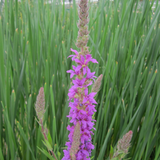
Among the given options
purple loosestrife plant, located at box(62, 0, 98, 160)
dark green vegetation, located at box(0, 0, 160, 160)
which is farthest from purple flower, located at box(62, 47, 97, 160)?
dark green vegetation, located at box(0, 0, 160, 160)

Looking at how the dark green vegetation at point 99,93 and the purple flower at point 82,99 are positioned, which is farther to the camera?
the dark green vegetation at point 99,93

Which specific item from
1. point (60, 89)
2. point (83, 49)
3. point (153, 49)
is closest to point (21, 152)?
point (60, 89)

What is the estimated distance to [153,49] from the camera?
0.84 meters

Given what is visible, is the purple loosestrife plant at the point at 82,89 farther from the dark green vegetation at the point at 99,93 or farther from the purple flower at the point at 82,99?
the dark green vegetation at the point at 99,93

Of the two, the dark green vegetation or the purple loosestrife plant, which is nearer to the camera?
the purple loosestrife plant

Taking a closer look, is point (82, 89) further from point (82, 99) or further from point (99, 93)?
point (99, 93)

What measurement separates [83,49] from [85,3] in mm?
116

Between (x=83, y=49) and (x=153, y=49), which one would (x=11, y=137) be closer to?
(x=83, y=49)

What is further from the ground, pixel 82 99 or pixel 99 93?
pixel 82 99

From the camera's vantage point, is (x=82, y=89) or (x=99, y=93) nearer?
(x=82, y=89)

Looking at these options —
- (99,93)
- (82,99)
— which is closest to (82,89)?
(82,99)

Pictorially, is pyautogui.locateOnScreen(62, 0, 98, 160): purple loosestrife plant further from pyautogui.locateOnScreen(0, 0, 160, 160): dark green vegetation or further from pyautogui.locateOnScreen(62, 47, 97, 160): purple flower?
pyautogui.locateOnScreen(0, 0, 160, 160): dark green vegetation

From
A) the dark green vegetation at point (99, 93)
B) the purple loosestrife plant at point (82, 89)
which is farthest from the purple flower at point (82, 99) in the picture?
the dark green vegetation at point (99, 93)

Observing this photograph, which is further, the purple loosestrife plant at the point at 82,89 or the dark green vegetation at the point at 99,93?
the dark green vegetation at the point at 99,93
